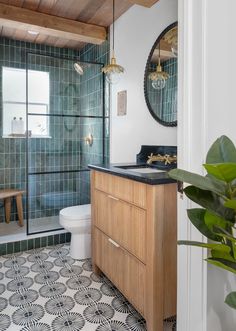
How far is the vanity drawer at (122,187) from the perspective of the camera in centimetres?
160

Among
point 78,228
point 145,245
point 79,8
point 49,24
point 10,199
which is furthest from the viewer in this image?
point 10,199

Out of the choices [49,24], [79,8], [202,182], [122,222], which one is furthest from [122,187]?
[49,24]

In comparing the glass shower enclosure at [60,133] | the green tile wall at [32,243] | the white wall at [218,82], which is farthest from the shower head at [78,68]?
the white wall at [218,82]

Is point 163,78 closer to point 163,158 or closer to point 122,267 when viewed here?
point 163,158

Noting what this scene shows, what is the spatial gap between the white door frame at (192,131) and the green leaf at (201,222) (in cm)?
32

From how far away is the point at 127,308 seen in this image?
186 centimetres

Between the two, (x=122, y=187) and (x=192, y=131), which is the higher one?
(x=192, y=131)

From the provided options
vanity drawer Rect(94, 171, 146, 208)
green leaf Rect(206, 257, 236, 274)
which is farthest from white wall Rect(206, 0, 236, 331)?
vanity drawer Rect(94, 171, 146, 208)

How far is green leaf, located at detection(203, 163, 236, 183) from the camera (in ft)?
2.29

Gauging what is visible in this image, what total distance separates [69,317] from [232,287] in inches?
44.1

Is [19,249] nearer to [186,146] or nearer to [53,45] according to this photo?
[186,146]

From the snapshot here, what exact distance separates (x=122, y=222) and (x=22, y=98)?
107 inches

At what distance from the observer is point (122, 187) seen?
180 cm

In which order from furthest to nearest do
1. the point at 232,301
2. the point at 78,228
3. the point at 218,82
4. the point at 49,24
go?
the point at 49,24 < the point at 78,228 < the point at 218,82 < the point at 232,301
